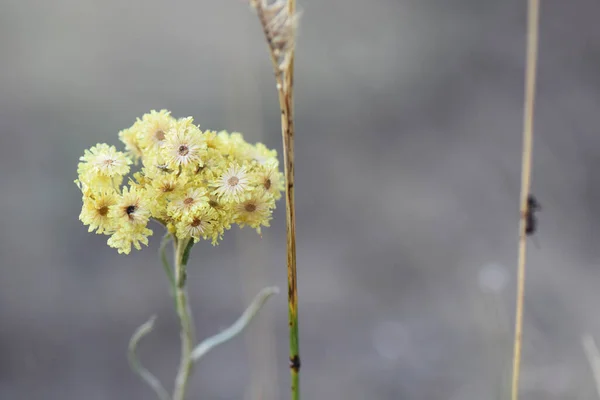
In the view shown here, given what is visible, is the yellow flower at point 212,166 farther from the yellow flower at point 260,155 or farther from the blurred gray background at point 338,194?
the blurred gray background at point 338,194

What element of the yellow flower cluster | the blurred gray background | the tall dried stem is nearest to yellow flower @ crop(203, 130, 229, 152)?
the yellow flower cluster

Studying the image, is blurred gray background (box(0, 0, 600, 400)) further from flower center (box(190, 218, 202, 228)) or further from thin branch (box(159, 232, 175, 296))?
Answer: flower center (box(190, 218, 202, 228))

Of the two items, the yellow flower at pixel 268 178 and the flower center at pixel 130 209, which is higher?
the yellow flower at pixel 268 178

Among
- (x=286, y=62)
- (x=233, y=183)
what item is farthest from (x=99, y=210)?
(x=286, y=62)

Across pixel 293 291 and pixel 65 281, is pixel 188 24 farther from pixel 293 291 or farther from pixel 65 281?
pixel 293 291

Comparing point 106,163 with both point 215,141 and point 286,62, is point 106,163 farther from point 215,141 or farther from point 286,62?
point 286,62

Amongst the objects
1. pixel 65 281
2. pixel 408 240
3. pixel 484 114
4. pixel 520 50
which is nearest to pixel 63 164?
pixel 65 281

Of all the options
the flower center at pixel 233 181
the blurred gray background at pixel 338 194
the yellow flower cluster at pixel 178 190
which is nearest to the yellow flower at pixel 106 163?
the yellow flower cluster at pixel 178 190
